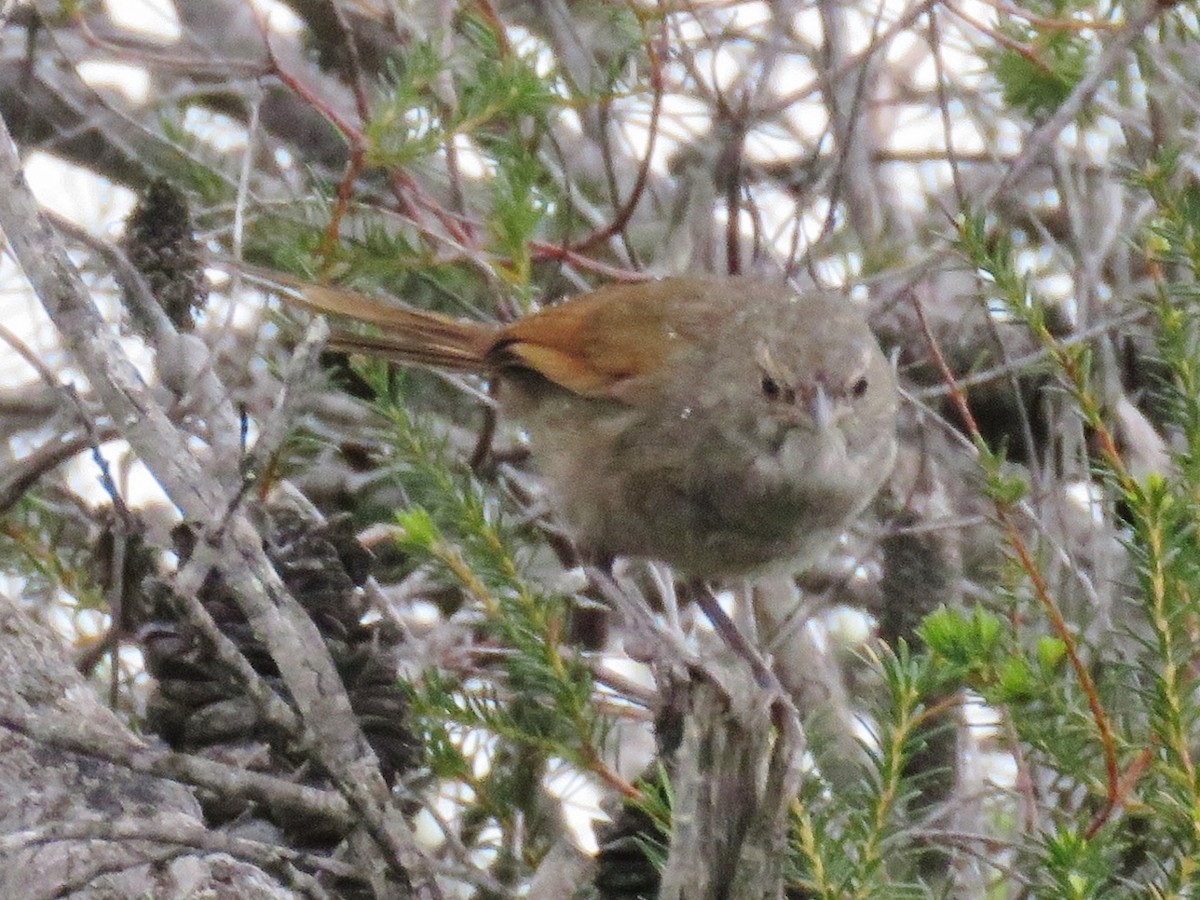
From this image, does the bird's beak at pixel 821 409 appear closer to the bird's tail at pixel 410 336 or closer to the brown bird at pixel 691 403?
the brown bird at pixel 691 403

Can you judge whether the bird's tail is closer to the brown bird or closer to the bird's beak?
the brown bird

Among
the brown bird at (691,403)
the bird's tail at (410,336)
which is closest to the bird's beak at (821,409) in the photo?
the brown bird at (691,403)

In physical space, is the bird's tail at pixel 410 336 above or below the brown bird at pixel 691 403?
above

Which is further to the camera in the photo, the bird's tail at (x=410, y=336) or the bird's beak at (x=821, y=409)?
the bird's tail at (x=410, y=336)

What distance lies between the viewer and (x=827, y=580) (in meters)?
4.34

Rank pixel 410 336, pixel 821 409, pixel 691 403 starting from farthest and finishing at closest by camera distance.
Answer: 1. pixel 410 336
2. pixel 691 403
3. pixel 821 409

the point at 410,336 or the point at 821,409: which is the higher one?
the point at 410,336

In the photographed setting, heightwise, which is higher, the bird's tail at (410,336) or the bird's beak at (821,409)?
the bird's tail at (410,336)

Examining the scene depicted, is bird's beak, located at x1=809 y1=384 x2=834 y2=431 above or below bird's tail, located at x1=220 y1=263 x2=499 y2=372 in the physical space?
below

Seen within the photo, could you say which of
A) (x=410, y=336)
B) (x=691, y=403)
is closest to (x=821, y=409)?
(x=691, y=403)

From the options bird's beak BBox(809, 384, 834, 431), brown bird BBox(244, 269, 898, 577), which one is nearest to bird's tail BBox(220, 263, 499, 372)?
brown bird BBox(244, 269, 898, 577)

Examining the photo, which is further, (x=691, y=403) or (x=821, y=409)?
(x=691, y=403)

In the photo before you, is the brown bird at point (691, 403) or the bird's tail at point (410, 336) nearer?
the brown bird at point (691, 403)

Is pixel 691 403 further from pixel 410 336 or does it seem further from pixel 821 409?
pixel 410 336
